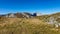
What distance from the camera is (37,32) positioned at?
2500 cm

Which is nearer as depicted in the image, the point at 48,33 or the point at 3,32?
the point at 3,32

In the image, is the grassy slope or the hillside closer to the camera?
the grassy slope

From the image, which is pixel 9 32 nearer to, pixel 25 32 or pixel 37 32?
pixel 25 32

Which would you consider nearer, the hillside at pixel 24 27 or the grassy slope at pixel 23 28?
the grassy slope at pixel 23 28

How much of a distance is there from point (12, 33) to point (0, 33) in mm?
2166

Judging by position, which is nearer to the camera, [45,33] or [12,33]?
[12,33]

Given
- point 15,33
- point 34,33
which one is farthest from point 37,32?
point 15,33

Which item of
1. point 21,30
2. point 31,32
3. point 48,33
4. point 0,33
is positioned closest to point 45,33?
point 48,33

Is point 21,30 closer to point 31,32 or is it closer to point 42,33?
point 31,32

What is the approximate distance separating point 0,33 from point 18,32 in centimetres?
313

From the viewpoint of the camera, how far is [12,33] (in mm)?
23344

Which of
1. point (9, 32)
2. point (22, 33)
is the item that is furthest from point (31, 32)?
point (9, 32)

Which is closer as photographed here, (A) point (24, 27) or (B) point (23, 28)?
(B) point (23, 28)

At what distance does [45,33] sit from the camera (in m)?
25.3
